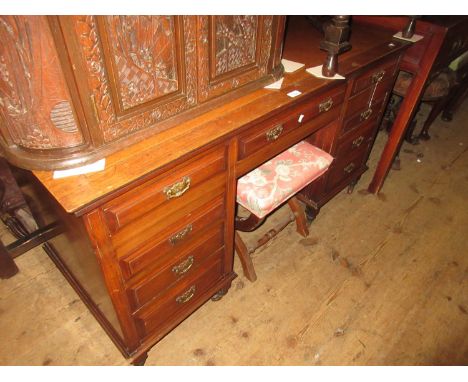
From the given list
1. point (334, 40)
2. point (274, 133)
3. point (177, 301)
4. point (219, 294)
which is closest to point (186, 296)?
point (177, 301)

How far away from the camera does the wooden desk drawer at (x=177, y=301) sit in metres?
1.44

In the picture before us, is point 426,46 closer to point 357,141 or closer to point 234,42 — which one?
point 357,141

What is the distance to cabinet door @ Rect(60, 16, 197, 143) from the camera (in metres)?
0.87

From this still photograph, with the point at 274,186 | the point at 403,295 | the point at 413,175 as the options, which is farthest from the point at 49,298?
the point at 413,175

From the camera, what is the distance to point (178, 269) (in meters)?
1.42

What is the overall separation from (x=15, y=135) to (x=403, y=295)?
207 cm

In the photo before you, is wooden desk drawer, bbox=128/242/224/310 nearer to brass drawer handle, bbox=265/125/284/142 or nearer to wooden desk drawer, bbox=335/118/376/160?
brass drawer handle, bbox=265/125/284/142

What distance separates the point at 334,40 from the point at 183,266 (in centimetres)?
115

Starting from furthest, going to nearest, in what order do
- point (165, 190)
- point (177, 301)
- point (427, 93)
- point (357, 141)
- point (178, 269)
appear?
point (427, 93), point (357, 141), point (177, 301), point (178, 269), point (165, 190)

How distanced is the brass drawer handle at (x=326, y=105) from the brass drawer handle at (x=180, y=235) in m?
0.84

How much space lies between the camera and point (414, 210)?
2578 mm

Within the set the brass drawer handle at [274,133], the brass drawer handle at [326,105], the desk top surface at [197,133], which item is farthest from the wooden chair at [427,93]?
the brass drawer handle at [274,133]

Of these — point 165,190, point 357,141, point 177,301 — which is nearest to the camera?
point 165,190

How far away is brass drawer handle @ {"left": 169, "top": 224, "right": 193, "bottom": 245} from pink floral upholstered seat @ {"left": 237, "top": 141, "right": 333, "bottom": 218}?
0.42 meters
